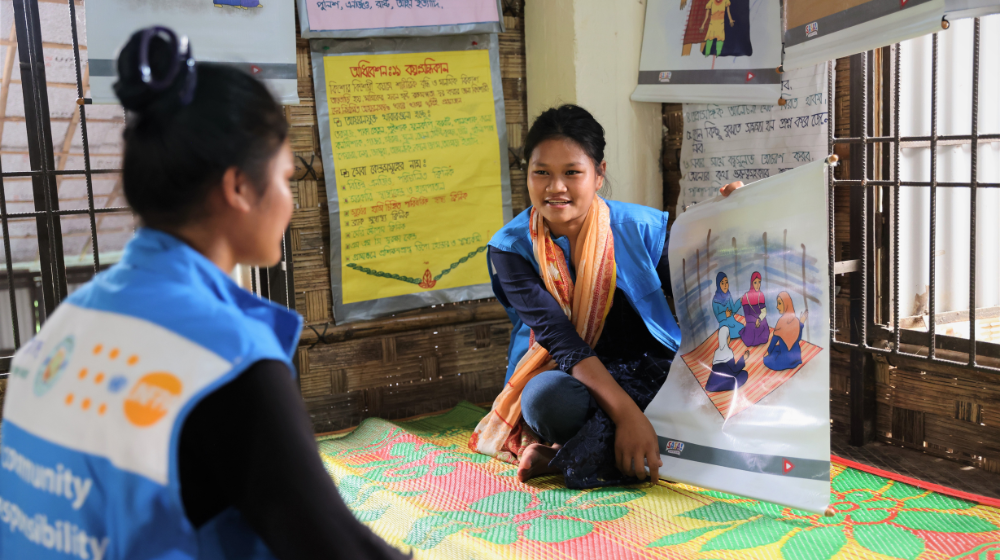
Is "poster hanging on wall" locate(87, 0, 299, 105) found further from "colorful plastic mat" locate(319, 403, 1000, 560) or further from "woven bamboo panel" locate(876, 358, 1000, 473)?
"woven bamboo panel" locate(876, 358, 1000, 473)

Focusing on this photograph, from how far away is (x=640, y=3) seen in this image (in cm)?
307

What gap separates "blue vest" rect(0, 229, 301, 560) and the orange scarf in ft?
5.09

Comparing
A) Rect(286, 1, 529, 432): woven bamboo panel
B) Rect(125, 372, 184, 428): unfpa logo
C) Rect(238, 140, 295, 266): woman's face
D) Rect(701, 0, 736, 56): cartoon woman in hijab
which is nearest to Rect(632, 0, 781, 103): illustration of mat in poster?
Rect(701, 0, 736, 56): cartoon woman in hijab

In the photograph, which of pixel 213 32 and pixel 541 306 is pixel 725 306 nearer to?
pixel 541 306

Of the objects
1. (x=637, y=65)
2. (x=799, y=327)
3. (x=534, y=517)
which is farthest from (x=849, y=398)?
(x=637, y=65)

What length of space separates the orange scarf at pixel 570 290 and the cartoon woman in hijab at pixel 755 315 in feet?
1.50

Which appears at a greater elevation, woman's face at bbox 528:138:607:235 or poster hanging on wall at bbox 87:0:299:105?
poster hanging on wall at bbox 87:0:299:105

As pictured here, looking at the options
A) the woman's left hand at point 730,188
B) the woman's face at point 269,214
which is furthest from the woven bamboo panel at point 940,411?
the woman's face at point 269,214

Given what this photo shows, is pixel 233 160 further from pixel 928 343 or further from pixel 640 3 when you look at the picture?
pixel 640 3

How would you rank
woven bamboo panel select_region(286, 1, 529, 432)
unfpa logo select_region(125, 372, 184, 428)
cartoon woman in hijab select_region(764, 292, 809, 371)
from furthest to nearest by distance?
woven bamboo panel select_region(286, 1, 529, 432) < cartoon woman in hijab select_region(764, 292, 809, 371) < unfpa logo select_region(125, 372, 184, 428)

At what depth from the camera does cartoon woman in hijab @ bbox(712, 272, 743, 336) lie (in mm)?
1976

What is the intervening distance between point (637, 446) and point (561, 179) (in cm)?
80

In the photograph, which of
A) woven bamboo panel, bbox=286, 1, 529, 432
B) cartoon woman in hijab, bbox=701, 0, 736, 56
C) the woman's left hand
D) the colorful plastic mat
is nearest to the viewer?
the colorful plastic mat

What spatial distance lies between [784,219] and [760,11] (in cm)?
107
